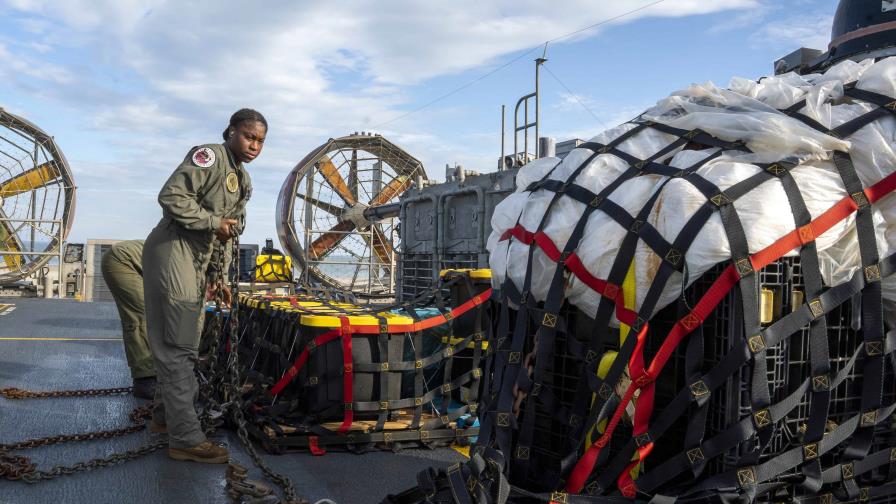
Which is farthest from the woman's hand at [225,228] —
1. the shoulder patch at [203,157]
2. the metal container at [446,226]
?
the metal container at [446,226]

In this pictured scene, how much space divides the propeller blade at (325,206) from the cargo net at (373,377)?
17142 mm

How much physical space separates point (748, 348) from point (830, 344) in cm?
54

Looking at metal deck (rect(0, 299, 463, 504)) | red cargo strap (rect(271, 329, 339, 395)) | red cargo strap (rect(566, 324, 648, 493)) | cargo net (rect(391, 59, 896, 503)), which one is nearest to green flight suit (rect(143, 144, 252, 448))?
metal deck (rect(0, 299, 463, 504))

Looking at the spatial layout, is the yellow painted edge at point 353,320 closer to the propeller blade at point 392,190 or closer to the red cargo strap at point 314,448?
the red cargo strap at point 314,448

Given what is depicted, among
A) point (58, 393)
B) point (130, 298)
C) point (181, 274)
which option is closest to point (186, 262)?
point (181, 274)

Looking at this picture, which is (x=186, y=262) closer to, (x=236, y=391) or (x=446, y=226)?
(x=236, y=391)

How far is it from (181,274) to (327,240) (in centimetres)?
1838

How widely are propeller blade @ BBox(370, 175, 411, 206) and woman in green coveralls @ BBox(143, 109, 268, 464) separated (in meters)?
17.7

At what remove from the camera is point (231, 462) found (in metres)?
3.61

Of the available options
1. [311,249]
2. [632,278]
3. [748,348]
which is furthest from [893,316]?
[311,249]

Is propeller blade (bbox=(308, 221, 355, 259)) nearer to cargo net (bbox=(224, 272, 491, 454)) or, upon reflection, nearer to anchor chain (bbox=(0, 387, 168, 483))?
anchor chain (bbox=(0, 387, 168, 483))

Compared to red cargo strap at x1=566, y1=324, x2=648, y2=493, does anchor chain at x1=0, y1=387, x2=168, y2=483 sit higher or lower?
lower

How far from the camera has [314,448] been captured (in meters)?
3.97

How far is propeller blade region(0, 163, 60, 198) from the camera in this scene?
18.1 meters
